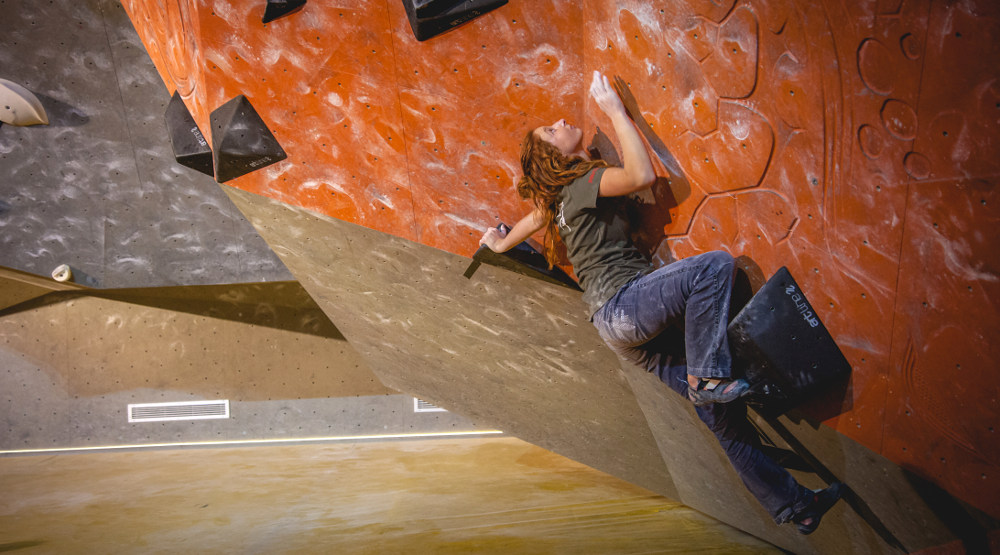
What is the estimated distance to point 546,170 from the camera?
1691 millimetres

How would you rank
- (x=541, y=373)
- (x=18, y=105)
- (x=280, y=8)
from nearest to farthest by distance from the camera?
1. (x=280, y=8)
2. (x=541, y=373)
3. (x=18, y=105)

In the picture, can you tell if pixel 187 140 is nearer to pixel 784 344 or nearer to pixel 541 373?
pixel 541 373

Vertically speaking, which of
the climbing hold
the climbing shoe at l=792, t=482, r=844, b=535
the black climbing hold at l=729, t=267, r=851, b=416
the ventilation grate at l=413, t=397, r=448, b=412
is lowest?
the ventilation grate at l=413, t=397, r=448, b=412

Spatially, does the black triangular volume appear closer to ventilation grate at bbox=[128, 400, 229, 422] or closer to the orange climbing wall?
the orange climbing wall

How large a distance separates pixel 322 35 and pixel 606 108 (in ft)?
3.21

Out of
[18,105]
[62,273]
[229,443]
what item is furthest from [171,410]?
[18,105]

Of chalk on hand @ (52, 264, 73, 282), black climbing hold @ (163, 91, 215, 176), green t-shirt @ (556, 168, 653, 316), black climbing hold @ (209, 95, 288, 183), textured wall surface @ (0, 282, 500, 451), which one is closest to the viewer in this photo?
green t-shirt @ (556, 168, 653, 316)

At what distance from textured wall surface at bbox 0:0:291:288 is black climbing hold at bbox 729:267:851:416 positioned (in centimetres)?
310

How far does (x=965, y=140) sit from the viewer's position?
1073 mm

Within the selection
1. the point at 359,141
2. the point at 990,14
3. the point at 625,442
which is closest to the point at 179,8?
the point at 359,141

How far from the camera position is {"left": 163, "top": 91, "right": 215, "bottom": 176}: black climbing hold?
2318 millimetres

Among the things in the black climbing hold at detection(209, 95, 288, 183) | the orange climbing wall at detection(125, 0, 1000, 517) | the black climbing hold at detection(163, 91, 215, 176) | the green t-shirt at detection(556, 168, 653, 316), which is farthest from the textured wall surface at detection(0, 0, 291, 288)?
the green t-shirt at detection(556, 168, 653, 316)

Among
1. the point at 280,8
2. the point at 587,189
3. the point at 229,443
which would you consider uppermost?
the point at 280,8

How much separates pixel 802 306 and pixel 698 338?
A: 0.28 meters
